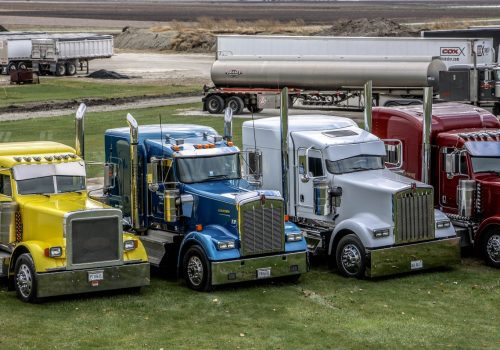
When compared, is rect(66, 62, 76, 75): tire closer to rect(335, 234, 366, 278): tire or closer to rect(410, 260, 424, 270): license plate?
rect(335, 234, 366, 278): tire

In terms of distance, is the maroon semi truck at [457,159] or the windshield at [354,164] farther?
the maroon semi truck at [457,159]

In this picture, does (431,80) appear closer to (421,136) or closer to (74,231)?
(421,136)

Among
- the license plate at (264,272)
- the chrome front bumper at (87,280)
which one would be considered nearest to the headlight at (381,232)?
the license plate at (264,272)

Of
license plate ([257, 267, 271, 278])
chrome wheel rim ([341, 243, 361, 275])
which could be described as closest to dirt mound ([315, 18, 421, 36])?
chrome wheel rim ([341, 243, 361, 275])

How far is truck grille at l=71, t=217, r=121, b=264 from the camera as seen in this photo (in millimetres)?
18906

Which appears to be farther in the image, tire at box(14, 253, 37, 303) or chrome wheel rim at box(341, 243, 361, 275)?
chrome wheel rim at box(341, 243, 361, 275)

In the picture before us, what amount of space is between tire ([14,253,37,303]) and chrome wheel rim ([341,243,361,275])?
20.5 ft

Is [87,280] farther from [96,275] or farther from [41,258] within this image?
[41,258]

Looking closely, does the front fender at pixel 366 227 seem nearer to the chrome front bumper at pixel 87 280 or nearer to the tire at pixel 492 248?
the tire at pixel 492 248

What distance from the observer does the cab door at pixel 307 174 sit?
22781 millimetres

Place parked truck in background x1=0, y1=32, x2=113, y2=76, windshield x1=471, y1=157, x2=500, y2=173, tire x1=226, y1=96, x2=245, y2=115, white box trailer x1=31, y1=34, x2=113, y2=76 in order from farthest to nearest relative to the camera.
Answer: white box trailer x1=31, y1=34, x2=113, y2=76
parked truck in background x1=0, y1=32, x2=113, y2=76
tire x1=226, y1=96, x2=245, y2=115
windshield x1=471, y1=157, x2=500, y2=173

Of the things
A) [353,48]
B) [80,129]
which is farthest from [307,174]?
[353,48]

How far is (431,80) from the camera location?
51.4 m

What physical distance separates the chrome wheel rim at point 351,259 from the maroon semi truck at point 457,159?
2.84 m
